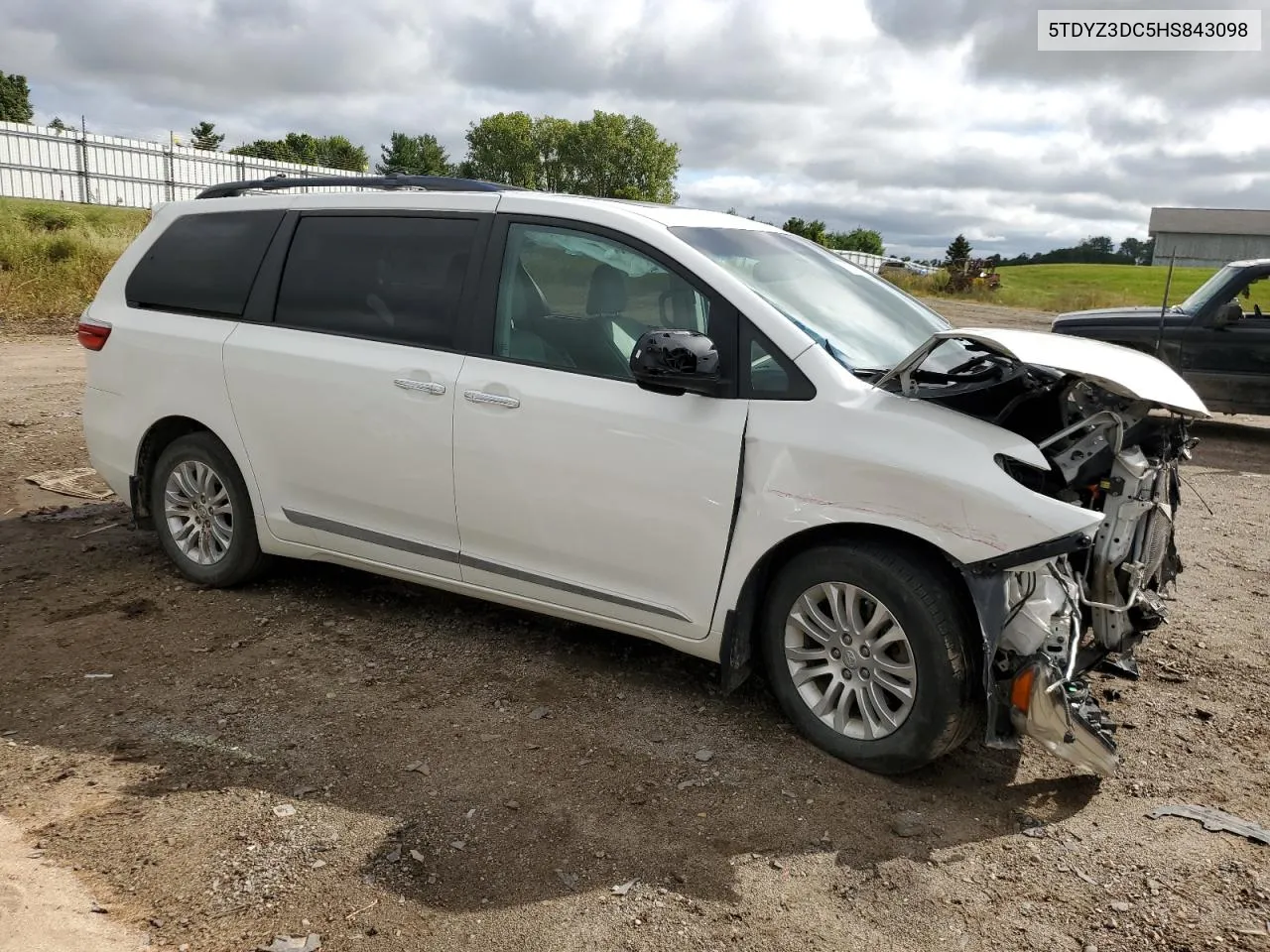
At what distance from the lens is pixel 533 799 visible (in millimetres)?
3434

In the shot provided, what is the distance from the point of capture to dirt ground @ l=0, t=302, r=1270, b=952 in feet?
9.42

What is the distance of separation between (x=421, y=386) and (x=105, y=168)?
38.4 meters

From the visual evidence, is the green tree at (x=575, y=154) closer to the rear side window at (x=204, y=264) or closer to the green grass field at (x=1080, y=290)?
the green grass field at (x=1080, y=290)

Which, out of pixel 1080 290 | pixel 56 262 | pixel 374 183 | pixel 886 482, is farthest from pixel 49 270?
pixel 1080 290

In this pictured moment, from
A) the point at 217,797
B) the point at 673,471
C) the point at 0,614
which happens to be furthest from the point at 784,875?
the point at 0,614

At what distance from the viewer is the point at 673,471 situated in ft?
12.3

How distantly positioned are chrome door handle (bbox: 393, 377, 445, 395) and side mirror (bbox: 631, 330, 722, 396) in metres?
0.94

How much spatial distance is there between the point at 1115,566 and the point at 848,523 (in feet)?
3.16

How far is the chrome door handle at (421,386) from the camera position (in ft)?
14.0

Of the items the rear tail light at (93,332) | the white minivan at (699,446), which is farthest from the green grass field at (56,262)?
the rear tail light at (93,332)

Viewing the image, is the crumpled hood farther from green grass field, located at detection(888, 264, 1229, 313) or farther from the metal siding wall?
the metal siding wall

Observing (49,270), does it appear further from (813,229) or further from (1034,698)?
(813,229)

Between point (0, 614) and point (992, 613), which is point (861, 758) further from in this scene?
point (0, 614)

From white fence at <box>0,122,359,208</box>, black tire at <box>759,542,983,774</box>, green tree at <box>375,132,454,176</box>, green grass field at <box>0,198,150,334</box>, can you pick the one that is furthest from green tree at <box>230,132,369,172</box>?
black tire at <box>759,542,983,774</box>
